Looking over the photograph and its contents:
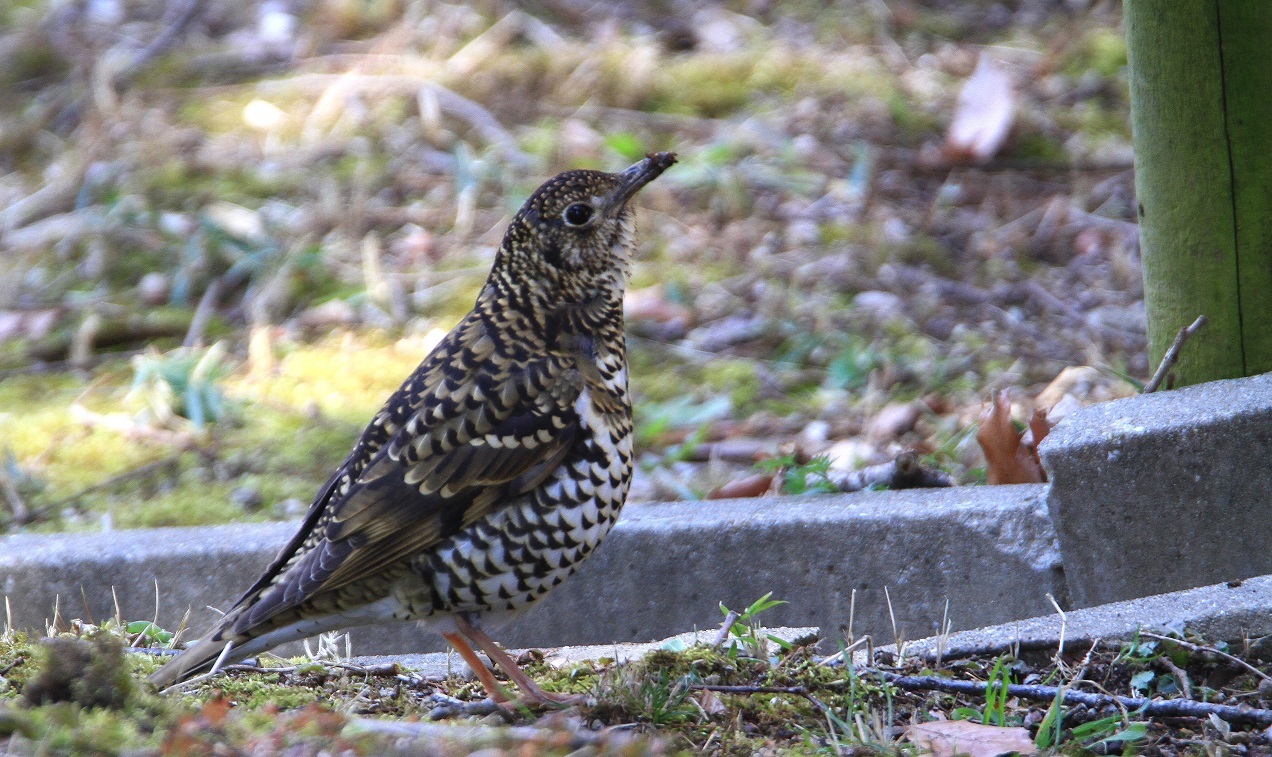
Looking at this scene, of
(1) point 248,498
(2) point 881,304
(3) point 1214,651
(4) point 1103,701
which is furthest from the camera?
(2) point 881,304

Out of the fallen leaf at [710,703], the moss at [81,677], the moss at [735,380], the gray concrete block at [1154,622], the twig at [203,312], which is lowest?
the moss at [735,380]

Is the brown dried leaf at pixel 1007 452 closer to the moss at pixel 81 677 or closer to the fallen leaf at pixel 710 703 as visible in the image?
the fallen leaf at pixel 710 703

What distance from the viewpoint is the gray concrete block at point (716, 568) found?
3.62m

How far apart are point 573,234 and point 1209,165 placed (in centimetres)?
164

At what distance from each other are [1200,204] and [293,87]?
18.6 feet

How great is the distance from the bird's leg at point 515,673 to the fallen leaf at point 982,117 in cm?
A: 454

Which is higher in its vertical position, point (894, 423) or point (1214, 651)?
point (1214, 651)

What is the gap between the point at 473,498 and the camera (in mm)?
3291

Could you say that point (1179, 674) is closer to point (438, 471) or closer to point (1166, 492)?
point (1166, 492)

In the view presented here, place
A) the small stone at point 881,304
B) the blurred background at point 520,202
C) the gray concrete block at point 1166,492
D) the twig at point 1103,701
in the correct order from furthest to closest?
the small stone at point 881,304 < the blurred background at point 520,202 < the gray concrete block at point 1166,492 < the twig at point 1103,701

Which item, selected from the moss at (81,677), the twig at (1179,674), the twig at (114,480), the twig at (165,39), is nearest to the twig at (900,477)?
the twig at (1179,674)

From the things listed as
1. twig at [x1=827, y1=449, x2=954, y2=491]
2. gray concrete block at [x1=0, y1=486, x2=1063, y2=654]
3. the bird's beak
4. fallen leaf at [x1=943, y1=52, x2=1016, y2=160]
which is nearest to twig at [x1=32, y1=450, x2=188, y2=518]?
gray concrete block at [x1=0, y1=486, x2=1063, y2=654]

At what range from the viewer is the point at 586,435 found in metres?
3.35

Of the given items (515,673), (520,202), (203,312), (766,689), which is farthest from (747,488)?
(203,312)
